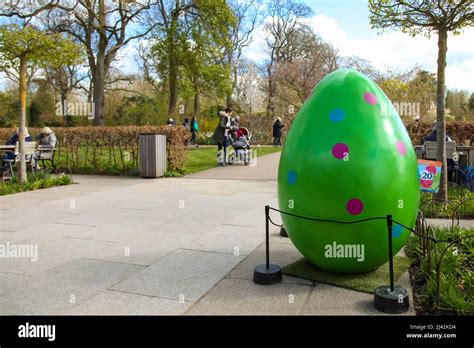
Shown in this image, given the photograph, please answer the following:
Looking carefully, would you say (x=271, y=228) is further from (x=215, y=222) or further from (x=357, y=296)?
(x=357, y=296)

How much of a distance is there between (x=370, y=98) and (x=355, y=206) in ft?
3.65

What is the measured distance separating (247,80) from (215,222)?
4585 centimetres

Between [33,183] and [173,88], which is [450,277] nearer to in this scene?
[33,183]

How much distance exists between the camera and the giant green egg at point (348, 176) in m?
4.05

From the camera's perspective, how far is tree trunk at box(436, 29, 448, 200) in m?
7.93

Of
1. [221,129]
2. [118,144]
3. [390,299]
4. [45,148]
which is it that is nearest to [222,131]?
[221,129]

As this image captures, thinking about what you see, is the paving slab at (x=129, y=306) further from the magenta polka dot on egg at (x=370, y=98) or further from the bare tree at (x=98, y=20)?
the bare tree at (x=98, y=20)

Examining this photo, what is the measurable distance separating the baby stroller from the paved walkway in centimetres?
743

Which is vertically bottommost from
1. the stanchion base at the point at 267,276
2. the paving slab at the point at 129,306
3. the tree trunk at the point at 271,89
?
the paving slab at the point at 129,306

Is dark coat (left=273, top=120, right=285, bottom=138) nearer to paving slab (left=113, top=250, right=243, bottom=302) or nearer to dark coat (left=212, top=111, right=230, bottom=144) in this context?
dark coat (left=212, top=111, right=230, bottom=144)

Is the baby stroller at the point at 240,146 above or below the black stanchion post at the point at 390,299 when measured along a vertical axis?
above

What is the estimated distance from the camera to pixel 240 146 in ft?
57.2

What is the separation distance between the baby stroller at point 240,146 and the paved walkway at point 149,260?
7.43 metres

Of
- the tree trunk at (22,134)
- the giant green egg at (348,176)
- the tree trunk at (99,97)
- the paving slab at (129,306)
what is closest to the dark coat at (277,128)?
→ the tree trunk at (99,97)
